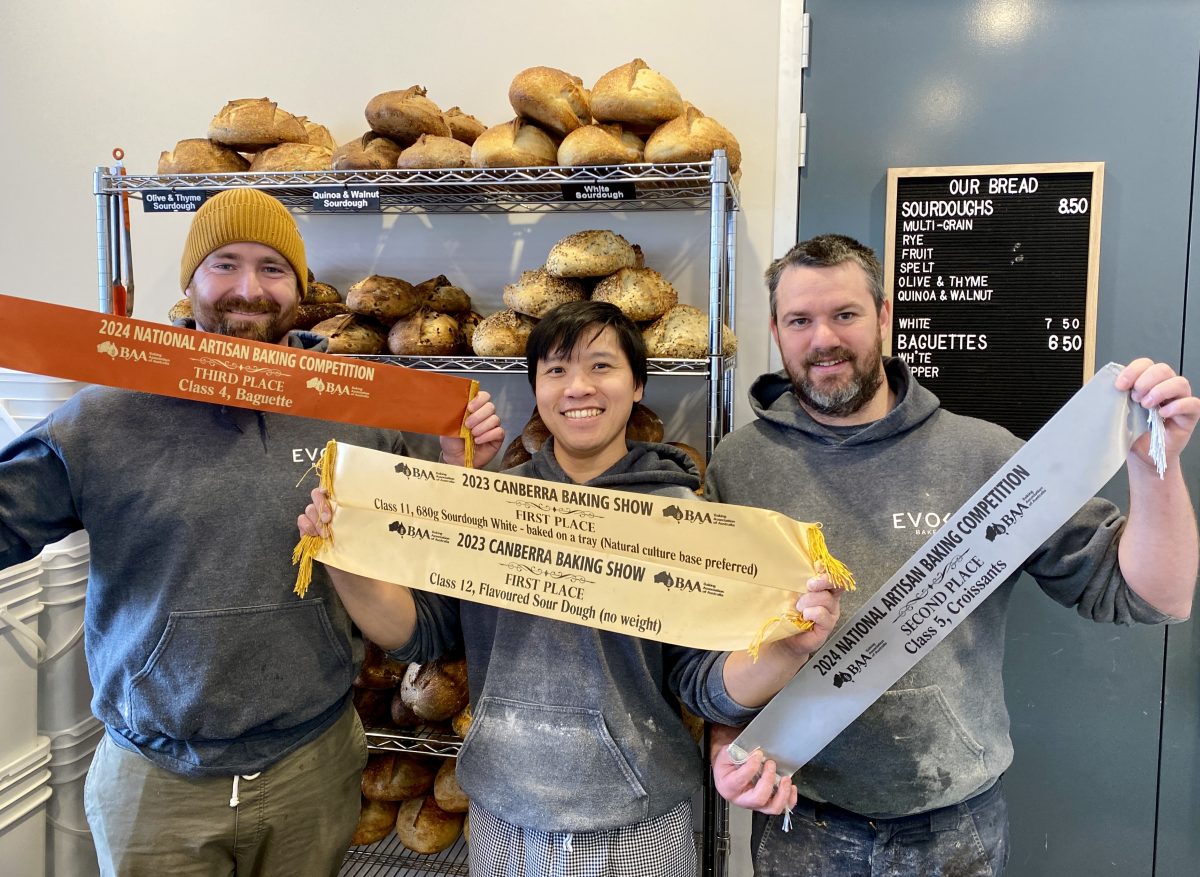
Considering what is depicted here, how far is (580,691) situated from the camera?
1.32 metres

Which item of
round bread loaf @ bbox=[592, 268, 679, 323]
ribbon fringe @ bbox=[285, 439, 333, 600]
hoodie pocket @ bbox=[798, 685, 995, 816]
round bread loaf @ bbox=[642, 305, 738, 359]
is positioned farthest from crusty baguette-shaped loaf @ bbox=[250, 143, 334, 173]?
hoodie pocket @ bbox=[798, 685, 995, 816]

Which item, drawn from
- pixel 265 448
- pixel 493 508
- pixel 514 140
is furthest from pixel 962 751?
pixel 514 140

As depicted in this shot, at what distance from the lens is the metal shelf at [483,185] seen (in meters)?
1.85

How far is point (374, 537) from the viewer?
4.17ft

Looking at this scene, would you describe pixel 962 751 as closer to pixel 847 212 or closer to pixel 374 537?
pixel 374 537

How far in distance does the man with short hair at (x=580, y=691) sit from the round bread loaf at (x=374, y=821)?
90 centimetres

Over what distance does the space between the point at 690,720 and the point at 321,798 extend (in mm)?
867

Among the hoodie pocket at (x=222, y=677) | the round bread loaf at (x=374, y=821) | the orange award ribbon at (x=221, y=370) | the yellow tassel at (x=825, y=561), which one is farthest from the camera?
the round bread loaf at (x=374, y=821)

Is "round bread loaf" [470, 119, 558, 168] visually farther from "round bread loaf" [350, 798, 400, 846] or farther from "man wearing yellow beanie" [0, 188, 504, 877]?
"round bread loaf" [350, 798, 400, 846]

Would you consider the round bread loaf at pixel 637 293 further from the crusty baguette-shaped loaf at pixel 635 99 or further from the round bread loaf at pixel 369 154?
the round bread loaf at pixel 369 154

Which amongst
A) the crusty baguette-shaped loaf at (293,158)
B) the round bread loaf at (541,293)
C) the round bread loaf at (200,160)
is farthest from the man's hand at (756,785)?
the round bread loaf at (200,160)

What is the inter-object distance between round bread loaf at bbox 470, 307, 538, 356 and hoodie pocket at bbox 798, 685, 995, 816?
47.6 inches

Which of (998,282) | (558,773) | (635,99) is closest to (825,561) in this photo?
(558,773)

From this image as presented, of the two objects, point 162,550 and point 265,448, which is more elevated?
point 265,448
